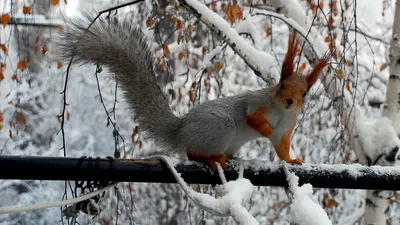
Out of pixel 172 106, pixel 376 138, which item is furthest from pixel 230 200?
pixel 172 106

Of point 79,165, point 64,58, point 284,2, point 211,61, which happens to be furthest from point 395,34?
point 79,165

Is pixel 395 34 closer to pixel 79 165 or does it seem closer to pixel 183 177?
pixel 183 177

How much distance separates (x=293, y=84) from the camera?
0.93m

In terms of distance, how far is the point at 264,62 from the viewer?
146 centimetres

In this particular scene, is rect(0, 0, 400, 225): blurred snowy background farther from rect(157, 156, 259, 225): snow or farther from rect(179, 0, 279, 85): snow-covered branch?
rect(157, 156, 259, 225): snow

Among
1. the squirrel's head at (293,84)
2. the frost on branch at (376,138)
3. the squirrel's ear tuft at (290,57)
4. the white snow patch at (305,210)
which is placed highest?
the squirrel's ear tuft at (290,57)

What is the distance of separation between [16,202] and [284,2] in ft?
4.76

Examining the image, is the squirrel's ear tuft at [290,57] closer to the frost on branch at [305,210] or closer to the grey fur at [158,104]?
the grey fur at [158,104]

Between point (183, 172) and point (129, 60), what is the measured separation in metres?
0.36

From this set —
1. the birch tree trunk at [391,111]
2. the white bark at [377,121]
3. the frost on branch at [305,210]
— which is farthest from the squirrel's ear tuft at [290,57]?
the birch tree trunk at [391,111]

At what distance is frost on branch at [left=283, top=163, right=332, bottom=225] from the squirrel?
294mm

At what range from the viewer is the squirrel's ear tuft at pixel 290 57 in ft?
2.79

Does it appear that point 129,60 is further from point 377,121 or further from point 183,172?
point 377,121

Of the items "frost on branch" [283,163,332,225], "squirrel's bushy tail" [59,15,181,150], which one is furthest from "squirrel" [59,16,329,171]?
"frost on branch" [283,163,332,225]
